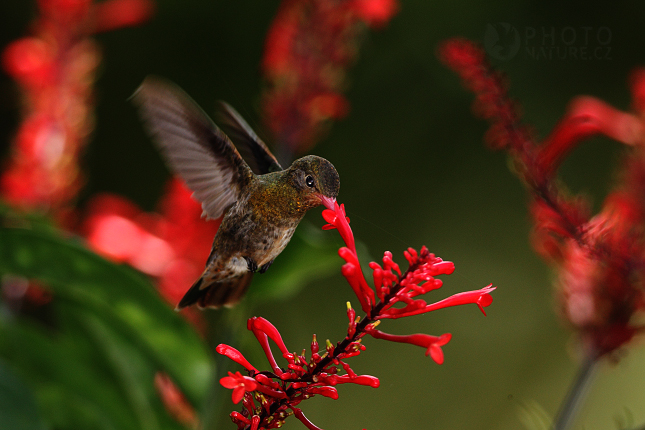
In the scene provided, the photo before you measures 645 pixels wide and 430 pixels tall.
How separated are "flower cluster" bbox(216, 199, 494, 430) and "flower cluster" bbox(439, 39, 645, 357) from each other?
75mm

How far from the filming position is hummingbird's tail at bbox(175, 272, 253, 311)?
375 mm

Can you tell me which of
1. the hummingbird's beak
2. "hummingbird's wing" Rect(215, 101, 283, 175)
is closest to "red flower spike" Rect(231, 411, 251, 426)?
the hummingbird's beak

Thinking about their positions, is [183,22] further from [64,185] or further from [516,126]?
[516,126]

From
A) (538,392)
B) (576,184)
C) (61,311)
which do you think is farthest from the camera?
(576,184)

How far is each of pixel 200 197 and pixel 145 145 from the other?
1.65m

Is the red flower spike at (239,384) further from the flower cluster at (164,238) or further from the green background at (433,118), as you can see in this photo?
the green background at (433,118)

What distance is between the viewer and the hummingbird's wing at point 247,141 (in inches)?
17.2

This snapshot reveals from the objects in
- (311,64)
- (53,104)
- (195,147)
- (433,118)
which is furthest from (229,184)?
(433,118)

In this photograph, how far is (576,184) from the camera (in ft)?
6.28

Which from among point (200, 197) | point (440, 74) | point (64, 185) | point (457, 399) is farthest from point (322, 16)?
point (440, 74)

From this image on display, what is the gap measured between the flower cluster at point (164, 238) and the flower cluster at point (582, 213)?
409 millimetres

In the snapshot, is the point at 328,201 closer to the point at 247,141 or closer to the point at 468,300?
the point at 468,300

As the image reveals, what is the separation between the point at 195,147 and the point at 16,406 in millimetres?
315

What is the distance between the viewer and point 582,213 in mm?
357
